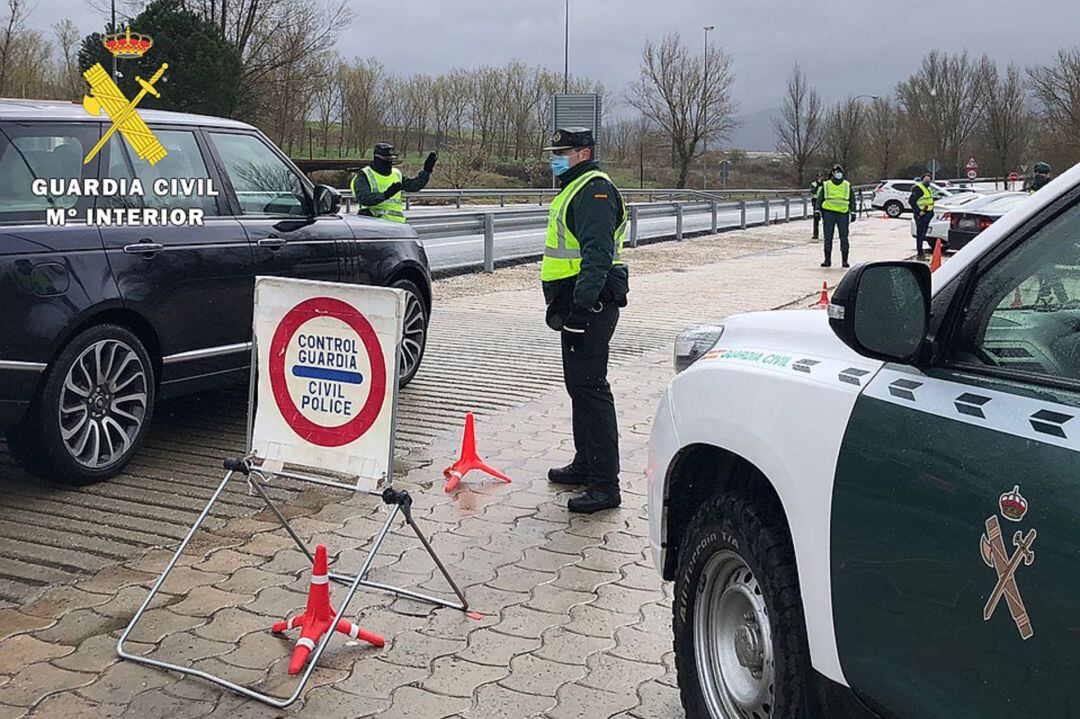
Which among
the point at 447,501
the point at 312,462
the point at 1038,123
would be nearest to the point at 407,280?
the point at 447,501

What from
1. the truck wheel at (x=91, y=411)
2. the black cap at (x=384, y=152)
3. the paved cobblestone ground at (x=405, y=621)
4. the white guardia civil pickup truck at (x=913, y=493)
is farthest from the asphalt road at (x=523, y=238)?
the white guardia civil pickup truck at (x=913, y=493)

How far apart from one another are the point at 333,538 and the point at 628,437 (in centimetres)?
263

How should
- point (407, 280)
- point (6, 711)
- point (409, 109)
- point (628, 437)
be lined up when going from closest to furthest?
1. point (6, 711)
2. point (628, 437)
3. point (407, 280)
4. point (409, 109)

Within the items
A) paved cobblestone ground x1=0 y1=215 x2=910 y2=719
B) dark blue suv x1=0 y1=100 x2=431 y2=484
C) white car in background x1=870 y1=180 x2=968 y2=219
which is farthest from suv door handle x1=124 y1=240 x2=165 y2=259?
white car in background x1=870 y1=180 x2=968 y2=219

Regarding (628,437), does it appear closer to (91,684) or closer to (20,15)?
(91,684)

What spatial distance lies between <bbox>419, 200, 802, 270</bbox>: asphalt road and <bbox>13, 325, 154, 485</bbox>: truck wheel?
1214 cm

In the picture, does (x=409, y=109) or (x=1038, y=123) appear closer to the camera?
(x=1038, y=123)

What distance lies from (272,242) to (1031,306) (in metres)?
5.27

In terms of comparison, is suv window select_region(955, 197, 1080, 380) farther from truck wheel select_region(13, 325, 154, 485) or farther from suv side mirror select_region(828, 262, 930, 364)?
truck wheel select_region(13, 325, 154, 485)

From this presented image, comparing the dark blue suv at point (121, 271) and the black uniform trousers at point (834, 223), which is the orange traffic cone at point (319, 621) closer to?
the dark blue suv at point (121, 271)

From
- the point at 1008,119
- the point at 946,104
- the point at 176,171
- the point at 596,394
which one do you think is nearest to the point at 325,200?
the point at 176,171

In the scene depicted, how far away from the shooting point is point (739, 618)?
10.3 feet

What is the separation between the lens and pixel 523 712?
3645 mm

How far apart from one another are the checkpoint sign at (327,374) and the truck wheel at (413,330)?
386 cm
